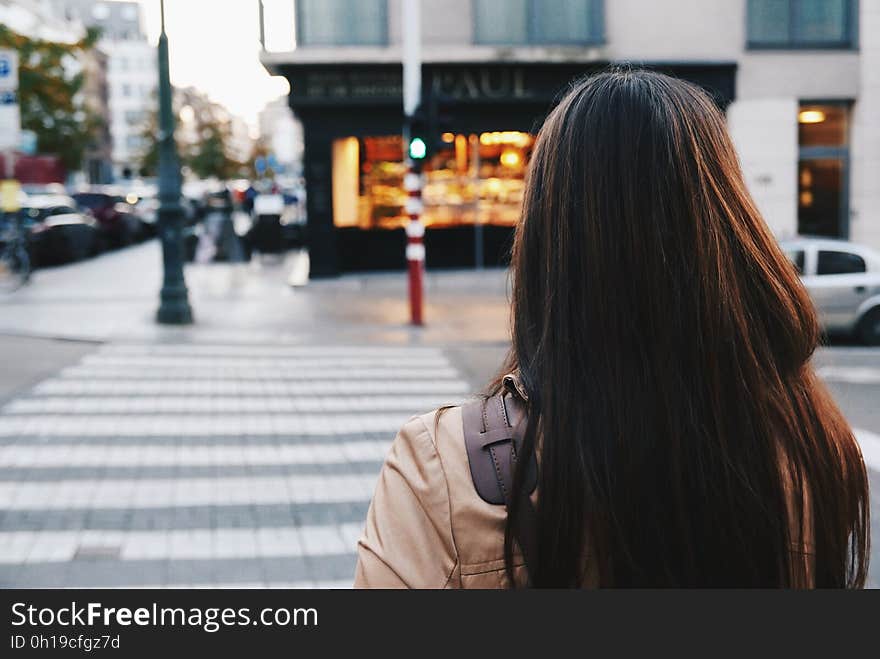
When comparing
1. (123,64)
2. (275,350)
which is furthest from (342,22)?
(123,64)

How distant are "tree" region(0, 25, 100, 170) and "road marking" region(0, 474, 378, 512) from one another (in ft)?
85.5

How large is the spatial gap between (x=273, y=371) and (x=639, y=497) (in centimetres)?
1072

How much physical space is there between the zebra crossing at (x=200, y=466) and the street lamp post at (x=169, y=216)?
3.07m

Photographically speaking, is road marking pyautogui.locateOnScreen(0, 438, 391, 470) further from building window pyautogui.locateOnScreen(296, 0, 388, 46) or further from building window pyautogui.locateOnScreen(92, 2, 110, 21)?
building window pyautogui.locateOnScreen(92, 2, 110, 21)

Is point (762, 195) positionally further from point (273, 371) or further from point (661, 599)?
point (661, 599)

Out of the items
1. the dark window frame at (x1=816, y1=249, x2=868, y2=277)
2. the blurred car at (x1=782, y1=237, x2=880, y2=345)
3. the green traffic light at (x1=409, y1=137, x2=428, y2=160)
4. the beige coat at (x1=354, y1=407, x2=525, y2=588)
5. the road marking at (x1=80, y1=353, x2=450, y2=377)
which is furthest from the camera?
the green traffic light at (x1=409, y1=137, x2=428, y2=160)

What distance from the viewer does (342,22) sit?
22.0 meters

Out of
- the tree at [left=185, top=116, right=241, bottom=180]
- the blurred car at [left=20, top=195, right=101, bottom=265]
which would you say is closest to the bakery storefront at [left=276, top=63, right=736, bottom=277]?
the blurred car at [left=20, top=195, right=101, bottom=265]

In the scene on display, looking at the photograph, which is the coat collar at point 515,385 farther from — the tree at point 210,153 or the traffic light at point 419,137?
the tree at point 210,153

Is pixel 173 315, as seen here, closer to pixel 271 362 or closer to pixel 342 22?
pixel 271 362

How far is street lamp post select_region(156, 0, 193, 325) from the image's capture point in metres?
15.8

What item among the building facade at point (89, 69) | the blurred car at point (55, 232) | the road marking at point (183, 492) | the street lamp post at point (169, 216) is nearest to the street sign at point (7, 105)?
the street lamp post at point (169, 216)

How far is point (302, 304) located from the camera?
18719 mm

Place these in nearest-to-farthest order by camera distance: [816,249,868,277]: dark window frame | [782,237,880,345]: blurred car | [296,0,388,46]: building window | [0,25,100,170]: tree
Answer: [782,237,880,345]: blurred car, [816,249,868,277]: dark window frame, [296,0,388,46]: building window, [0,25,100,170]: tree
